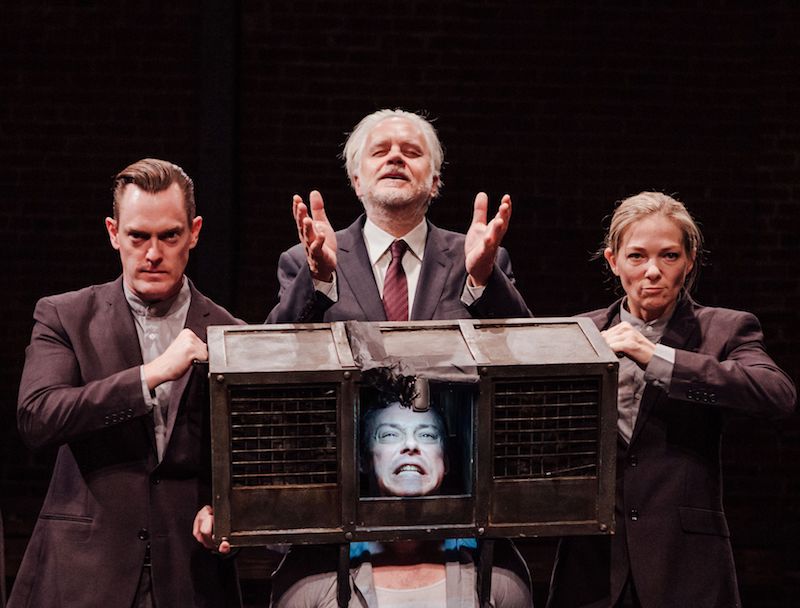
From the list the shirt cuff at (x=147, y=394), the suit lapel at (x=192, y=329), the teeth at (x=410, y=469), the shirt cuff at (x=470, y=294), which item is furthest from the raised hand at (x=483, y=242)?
the shirt cuff at (x=147, y=394)

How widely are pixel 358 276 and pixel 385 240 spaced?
188mm

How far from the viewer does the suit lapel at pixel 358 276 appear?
3.38 m

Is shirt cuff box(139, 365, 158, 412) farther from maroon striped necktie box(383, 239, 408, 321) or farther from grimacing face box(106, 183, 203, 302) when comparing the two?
maroon striped necktie box(383, 239, 408, 321)

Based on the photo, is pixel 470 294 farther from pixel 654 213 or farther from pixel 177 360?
pixel 177 360

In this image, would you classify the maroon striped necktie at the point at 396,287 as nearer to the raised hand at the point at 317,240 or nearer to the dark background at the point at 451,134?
the raised hand at the point at 317,240

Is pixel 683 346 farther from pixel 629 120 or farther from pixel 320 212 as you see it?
pixel 629 120

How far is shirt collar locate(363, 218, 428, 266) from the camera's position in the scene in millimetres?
3545

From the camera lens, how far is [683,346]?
3223 millimetres

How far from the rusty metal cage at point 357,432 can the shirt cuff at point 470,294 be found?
381 mm

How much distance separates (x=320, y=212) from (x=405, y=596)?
1048mm

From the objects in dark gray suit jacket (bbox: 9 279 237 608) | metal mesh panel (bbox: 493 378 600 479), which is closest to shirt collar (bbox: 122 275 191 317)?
dark gray suit jacket (bbox: 9 279 237 608)

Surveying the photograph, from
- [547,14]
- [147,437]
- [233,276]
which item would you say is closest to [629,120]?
[547,14]

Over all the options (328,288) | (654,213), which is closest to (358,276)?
(328,288)

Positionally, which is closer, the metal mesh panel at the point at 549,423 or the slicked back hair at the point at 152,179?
the metal mesh panel at the point at 549,423
